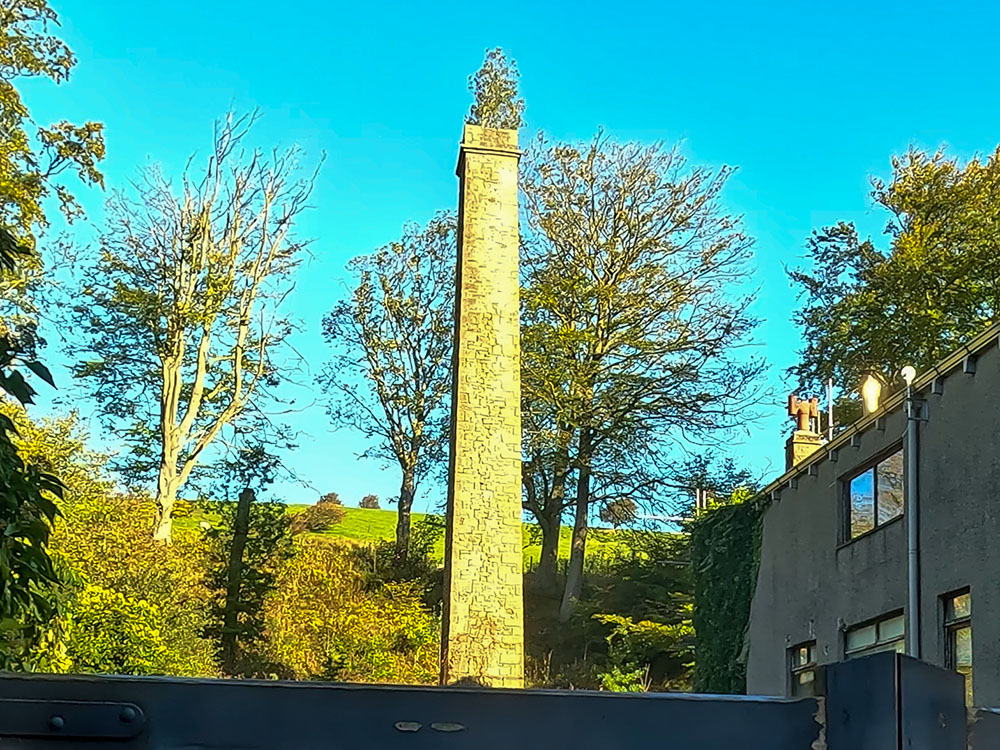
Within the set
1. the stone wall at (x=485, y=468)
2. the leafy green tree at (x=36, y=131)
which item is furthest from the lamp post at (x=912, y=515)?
the leafy green tree at (x=36, y=131)

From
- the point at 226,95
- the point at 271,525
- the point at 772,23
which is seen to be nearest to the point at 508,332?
the point at 271,525

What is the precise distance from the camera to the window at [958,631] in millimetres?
8219

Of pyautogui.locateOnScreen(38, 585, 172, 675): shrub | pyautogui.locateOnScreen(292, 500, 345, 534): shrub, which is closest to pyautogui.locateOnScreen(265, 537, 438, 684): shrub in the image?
pyautogui.locateOnScreen(292, 500, 345, 534): shrub

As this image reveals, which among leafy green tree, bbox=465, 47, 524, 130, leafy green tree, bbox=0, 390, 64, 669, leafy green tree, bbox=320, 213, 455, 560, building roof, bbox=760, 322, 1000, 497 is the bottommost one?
leafy green tree, bbox=0, 390, 64, 669

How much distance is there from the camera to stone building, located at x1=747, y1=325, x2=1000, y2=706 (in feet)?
26.6

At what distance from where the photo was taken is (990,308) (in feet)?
61.6

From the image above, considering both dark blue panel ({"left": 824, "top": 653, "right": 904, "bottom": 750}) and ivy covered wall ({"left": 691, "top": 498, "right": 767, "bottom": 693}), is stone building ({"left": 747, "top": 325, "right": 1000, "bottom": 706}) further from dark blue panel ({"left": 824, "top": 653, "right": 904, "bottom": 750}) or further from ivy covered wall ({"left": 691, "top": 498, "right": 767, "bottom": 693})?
dark blue panel ({"left": 824, "top": 653, "right": 904, "bottom": 750})

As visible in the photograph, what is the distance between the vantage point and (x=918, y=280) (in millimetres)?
19203

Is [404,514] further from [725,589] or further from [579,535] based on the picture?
[725,589]

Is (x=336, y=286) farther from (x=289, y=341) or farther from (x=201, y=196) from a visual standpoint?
(x=201, y=196)

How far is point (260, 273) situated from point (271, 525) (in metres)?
4.31

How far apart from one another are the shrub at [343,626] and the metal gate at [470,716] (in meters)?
15.4

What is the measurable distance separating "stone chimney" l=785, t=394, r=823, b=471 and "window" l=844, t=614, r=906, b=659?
2366 millimetres

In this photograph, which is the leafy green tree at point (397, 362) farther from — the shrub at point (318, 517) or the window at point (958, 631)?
the window at point (958, 631)
